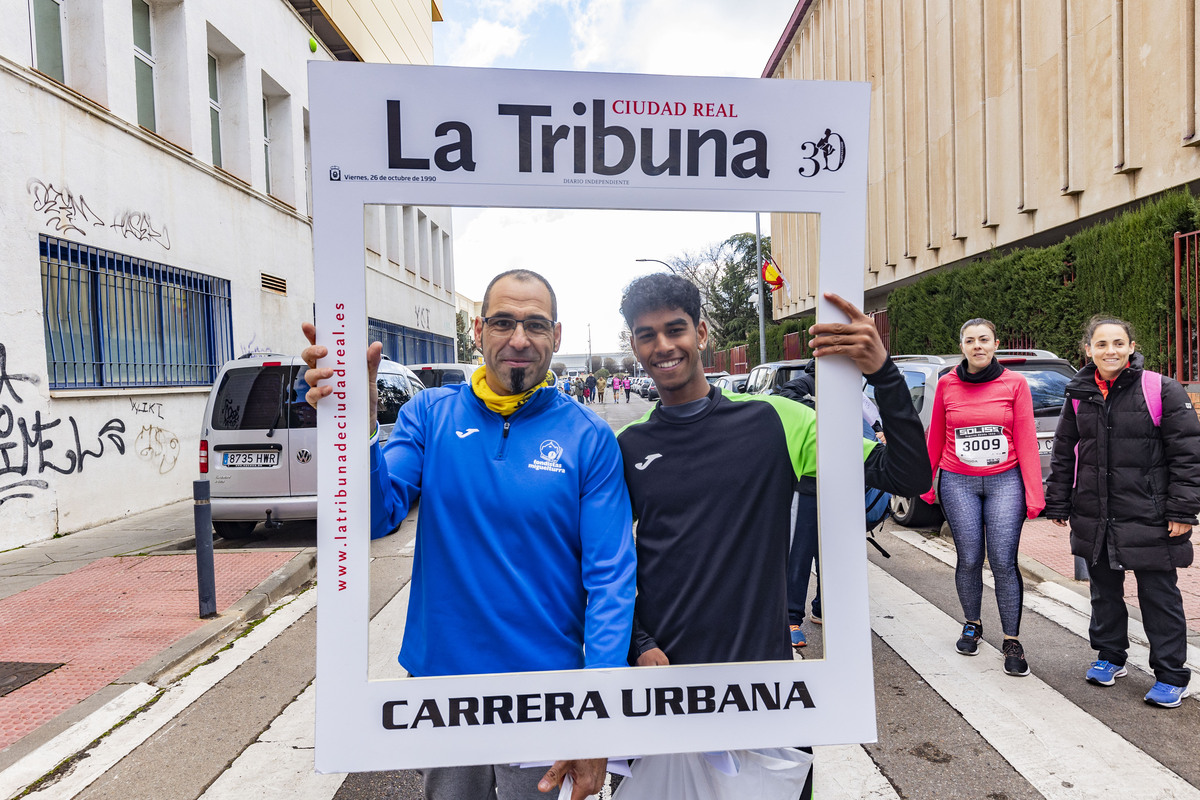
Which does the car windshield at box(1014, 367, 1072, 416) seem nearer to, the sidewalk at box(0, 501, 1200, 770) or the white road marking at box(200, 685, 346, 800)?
the sidewalk at box(0, 501, 1200, 770)

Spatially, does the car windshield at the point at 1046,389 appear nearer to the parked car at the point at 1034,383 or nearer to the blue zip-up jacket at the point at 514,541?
the parked car at the point at 1034,383

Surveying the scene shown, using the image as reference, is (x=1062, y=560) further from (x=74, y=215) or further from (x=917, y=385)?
(x=74, y=215)

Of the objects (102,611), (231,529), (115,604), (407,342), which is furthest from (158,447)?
(407,342)

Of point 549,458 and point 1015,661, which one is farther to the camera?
point 1015,661

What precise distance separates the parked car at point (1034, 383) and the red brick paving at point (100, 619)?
590 cm

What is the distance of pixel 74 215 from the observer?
908 cm

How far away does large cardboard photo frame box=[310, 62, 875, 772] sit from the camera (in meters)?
1.63

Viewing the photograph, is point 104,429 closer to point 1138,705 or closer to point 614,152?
point 614,152

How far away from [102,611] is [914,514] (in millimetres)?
7633

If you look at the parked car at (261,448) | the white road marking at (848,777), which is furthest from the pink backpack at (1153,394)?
the parked car at (261,448)

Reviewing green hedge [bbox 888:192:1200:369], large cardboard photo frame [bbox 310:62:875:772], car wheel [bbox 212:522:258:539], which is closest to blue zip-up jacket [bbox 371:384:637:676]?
Answer: large cardboard photo frame [bbox 310:62:875:772]

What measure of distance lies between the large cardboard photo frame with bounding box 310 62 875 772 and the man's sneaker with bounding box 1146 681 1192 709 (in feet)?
10.1

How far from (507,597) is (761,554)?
2.09 feet

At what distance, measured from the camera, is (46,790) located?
3.25 metres
